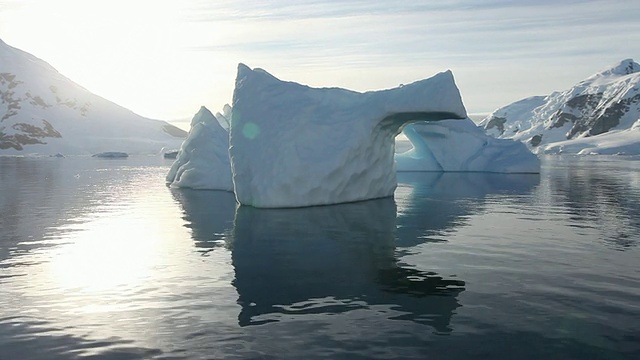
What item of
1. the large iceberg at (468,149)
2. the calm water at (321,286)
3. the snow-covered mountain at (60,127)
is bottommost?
the calm water at (321,286)

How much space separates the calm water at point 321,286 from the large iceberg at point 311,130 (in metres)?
1.83

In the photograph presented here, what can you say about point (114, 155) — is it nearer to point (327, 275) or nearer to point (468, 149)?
point (468, 149)

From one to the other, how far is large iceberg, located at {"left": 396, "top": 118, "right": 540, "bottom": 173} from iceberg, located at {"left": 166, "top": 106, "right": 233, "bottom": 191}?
73.4 feet

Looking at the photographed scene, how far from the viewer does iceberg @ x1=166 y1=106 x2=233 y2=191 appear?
1414 inches

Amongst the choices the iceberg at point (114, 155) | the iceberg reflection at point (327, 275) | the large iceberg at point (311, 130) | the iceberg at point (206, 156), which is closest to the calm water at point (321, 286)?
the iceberg reflection at point (327, 275)

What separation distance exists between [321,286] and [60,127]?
600 ft

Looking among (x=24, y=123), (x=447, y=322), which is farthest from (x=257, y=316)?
(x=24, y=123)

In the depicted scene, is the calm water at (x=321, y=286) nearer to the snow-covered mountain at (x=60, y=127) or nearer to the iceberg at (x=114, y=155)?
the iceberg at (x=114, y=155)

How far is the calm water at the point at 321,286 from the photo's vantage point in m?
8.57

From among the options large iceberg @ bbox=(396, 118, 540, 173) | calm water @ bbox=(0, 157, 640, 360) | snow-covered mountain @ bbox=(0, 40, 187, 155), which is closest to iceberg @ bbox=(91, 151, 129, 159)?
snow-covered mountain @ bbox=(0, 40, 187, 155)

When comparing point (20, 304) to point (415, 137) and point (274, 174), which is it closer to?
point (274, 174)

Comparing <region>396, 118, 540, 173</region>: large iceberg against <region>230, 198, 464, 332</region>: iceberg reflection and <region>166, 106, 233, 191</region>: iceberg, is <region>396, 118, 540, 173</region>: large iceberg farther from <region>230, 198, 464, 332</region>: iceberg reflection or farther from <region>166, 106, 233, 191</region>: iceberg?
<region>230, 198, 464, 332</region>: iceberg reflection

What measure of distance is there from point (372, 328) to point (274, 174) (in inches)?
594

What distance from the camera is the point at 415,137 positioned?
186ft
